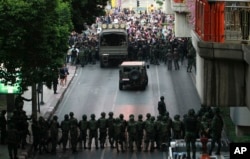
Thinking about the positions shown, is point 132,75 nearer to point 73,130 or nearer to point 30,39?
point 30,39

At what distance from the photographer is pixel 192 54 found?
4656 cm

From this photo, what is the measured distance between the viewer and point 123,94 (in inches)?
1635

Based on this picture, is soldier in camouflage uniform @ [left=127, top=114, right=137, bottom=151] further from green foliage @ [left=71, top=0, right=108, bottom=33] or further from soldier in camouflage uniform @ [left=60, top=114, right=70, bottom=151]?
green foliage @ [left=71, top=0, right=108, bottom=33]

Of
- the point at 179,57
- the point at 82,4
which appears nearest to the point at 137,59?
the point at 179,57

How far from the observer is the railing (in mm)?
15922

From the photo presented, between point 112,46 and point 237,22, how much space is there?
35.7 meters

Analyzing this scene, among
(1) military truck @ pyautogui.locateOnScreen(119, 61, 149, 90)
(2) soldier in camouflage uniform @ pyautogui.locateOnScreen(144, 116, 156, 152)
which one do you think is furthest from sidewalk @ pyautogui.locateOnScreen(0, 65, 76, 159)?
(2) soldier in camouflage uniform @ pyautogui.locateOnScreen(144, 116, 156, 152)

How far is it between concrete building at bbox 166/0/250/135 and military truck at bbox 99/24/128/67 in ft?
112

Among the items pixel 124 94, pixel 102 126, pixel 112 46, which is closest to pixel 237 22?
pixel 102 126

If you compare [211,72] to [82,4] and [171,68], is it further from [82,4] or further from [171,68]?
[171,68]

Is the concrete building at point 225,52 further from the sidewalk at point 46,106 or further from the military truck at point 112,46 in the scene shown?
the military truck at point 112,46

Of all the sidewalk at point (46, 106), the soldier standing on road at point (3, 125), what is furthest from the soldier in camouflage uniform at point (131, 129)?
the soldier standing on road at point (3, 125)

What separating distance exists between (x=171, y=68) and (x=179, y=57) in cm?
257

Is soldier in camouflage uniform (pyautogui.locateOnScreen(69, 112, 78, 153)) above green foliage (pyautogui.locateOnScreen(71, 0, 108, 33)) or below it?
below
